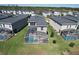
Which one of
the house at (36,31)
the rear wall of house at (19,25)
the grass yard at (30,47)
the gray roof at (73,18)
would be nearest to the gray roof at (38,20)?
the house at (36,31)

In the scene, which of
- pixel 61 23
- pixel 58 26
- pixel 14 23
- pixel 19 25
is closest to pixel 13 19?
pixel 14 23

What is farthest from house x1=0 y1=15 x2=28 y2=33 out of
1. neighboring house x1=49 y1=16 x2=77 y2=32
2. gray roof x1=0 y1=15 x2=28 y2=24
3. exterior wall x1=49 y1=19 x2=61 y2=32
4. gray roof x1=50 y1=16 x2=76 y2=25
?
gray roof x1=50 y1=16 x2=76 y2=25

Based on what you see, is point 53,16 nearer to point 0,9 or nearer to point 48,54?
point 48,54

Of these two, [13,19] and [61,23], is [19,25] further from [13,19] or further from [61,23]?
[61,23]

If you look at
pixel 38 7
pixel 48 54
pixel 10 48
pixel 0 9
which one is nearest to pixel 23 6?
pixel 38 7

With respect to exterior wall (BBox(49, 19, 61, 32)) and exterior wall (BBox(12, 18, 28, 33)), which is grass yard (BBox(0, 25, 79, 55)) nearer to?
exterior wall (BBox(12, 18, 28, 33))

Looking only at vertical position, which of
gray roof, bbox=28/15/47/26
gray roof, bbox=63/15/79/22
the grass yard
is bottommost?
the grass yard

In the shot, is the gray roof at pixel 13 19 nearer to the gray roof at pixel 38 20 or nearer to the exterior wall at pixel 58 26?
the gray roof at pixel 38 20
